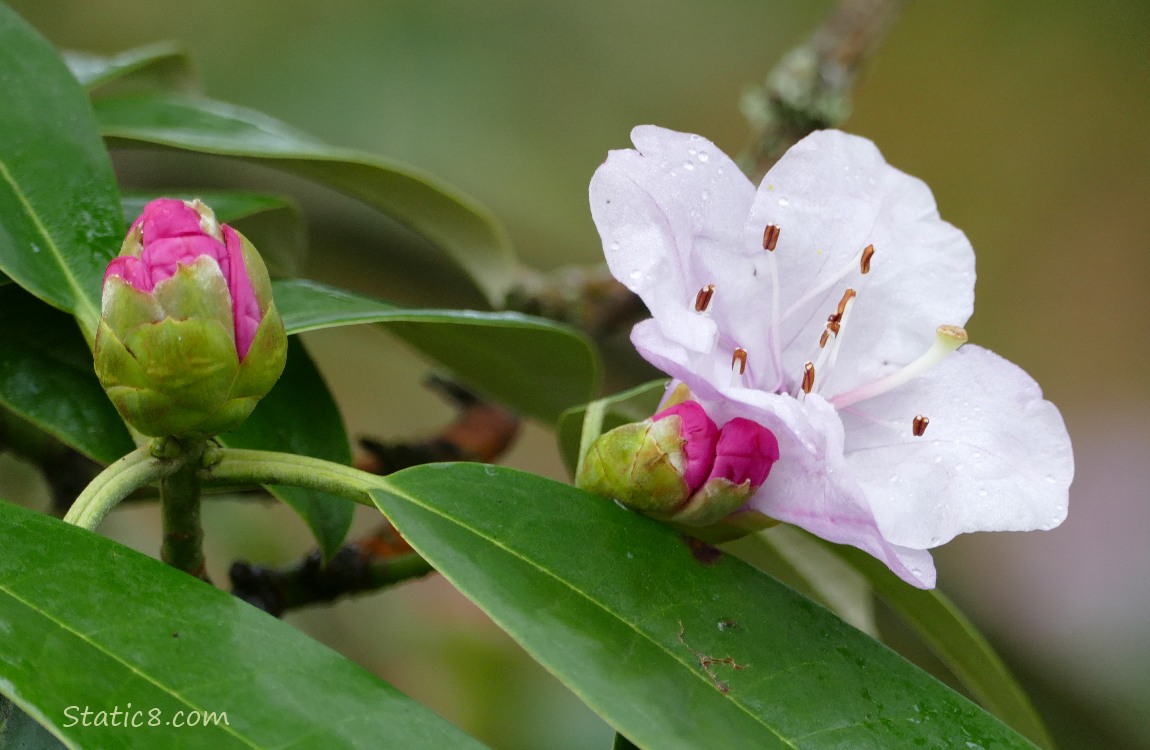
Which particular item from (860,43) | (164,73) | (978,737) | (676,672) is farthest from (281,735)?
(860,43)

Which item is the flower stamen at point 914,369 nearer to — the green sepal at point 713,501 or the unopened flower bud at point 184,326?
the green sepal at point 713,501

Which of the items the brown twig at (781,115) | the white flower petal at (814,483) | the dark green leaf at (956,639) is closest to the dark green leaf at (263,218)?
the brown twig at (781,115)

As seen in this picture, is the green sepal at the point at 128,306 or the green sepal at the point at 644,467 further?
the green sepal at the point at 644,467

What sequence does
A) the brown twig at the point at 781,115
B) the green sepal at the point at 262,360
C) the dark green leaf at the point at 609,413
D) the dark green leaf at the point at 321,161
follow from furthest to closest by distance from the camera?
the brown twig at the point at 781,115 < the dark green leaf at the point at 321,161 < the dark green leaf at the point at 609,413 < the green sepal at the point at 262,360

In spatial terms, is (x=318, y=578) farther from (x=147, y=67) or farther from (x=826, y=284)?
(x=147, y=67)

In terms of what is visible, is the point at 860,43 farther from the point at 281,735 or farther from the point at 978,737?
the point at 281,735
